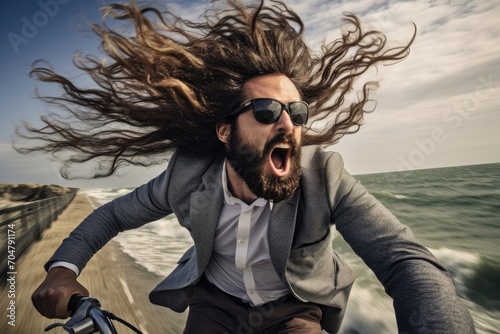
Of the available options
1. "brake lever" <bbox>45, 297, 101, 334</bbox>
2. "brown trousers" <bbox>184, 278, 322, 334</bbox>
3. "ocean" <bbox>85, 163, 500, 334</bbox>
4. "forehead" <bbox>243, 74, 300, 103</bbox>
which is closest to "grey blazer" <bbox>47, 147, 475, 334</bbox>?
"brown trousers" <bbox>184, 278, 322, 334</bbox>

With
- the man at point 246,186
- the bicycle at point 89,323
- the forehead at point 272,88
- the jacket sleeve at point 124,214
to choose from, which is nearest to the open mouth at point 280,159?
the man at point 246,186

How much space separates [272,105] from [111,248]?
6.27 meters

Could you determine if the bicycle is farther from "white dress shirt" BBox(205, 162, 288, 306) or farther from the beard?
the beard

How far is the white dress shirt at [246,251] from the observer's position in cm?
229

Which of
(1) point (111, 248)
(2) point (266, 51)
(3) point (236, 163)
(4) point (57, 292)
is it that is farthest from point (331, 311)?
(1) point (111, 248)

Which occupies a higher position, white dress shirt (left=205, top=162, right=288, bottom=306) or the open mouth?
the open mouth

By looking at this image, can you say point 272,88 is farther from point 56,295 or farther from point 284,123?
point 56,295

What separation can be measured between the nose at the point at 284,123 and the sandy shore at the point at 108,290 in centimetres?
230

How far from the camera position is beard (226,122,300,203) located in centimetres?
219

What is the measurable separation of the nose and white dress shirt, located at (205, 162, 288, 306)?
476 mm

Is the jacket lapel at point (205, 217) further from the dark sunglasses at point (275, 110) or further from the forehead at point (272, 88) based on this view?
the forehead at point (272, 88)

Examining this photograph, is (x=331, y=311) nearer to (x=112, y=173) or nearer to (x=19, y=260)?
(x=112, y=173)

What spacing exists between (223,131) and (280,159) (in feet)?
1.98

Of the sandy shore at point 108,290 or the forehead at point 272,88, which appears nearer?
the forehead at point 272,88
